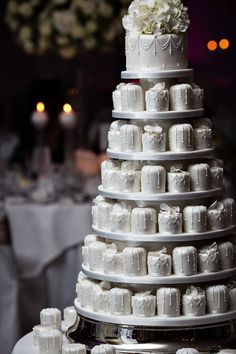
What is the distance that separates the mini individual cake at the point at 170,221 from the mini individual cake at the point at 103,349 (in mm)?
455

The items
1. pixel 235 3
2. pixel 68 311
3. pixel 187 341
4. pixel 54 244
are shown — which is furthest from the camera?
pixel 54 244

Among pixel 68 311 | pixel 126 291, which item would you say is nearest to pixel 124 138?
pixel 126 291

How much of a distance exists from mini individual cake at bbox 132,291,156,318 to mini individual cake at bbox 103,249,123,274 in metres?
0.12

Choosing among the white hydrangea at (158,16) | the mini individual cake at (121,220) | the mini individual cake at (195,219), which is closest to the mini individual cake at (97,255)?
the mini individual cake at (121,220)

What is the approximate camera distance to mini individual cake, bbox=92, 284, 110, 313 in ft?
13.8

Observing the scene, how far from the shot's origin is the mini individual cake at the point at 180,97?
4180mm

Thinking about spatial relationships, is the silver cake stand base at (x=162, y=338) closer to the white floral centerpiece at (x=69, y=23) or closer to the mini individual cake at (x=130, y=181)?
Result: the mini individual cake at (x=130, y=181)

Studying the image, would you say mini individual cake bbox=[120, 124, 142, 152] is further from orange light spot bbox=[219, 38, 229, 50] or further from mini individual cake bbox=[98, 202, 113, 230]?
orange light spot bbox=[219, 38, 229, 50]

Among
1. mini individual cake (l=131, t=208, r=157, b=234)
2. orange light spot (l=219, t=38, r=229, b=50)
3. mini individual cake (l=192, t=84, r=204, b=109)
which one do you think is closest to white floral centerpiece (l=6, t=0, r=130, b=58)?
orange light spot (l=219, t=38, r=229, b=50)

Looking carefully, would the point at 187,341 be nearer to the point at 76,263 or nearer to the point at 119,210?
the point at 119,210

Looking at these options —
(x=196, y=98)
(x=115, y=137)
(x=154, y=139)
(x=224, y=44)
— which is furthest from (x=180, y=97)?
(x=224, y=44)

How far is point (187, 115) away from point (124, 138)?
0.25m

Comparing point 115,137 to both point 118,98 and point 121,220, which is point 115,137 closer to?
point 118,98

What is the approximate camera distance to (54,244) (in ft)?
25.4
